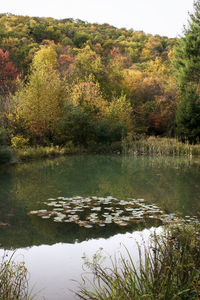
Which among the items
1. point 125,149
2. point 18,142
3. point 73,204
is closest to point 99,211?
point 73,204

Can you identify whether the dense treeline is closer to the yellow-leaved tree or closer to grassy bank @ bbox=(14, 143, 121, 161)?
the yellow-leaved tree

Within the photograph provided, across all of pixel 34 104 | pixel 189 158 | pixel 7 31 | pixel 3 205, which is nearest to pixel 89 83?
pixel 34 104

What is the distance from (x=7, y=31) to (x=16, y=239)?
3742 centimetres

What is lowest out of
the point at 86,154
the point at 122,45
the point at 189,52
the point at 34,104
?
the point at 86,154

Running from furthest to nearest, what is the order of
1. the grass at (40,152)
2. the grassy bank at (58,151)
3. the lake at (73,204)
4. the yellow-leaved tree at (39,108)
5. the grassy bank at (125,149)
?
1. the yellow-leaved tree at (39,108)
2. the grassy bank at (125,149)
3. the grassy bank at (58,151)
4. the grass at (40,152)
5. the lake at (73,204)

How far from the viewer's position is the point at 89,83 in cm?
2239

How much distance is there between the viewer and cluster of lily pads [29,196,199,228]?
6.51 metres

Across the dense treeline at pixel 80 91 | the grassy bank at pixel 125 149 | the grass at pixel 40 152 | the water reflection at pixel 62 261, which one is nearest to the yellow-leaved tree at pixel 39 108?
the dense treeline at pixel 80 91

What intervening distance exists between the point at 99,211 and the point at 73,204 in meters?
0.79

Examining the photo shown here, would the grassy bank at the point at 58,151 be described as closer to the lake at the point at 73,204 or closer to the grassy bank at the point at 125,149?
the grassy bank at the point at 125,149

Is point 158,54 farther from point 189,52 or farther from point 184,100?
point 184,100

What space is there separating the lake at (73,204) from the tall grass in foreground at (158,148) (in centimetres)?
247

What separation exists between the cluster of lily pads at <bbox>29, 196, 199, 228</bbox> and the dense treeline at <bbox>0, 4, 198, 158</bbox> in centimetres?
972

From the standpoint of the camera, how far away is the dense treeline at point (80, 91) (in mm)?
19031
